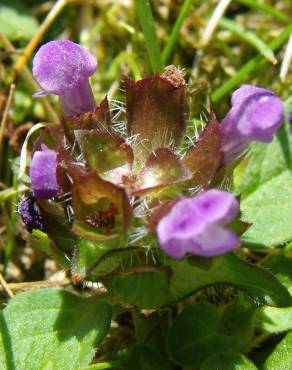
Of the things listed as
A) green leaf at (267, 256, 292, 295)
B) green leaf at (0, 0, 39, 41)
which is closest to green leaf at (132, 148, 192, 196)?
green leaf at (267, 256, 292, 295)

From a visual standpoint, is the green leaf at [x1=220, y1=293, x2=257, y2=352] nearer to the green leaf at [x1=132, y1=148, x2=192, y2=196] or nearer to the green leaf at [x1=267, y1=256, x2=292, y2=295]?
the green leaf at [x1=267, y1=256, x2=292, y2=295]

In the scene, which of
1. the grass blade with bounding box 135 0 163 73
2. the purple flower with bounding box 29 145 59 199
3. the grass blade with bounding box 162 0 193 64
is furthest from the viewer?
the grass blade with bounding box 162 0 193 64

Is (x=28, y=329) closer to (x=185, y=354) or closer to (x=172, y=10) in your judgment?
(x=185, y=354)

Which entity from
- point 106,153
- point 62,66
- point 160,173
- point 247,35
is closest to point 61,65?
point 62,66

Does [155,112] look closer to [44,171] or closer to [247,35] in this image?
[44,171]

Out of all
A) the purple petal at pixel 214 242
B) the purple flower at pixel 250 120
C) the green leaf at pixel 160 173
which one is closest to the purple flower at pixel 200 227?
the purple petal at pixel 214 242

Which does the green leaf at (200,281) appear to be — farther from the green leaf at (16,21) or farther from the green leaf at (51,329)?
the green leaf at (16,21)

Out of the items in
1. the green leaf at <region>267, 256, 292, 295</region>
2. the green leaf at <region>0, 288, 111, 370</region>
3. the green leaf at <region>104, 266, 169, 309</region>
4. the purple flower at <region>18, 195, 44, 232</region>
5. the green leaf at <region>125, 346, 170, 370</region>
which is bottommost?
the green leaf at <region>125, 346, 170, 370</region>
